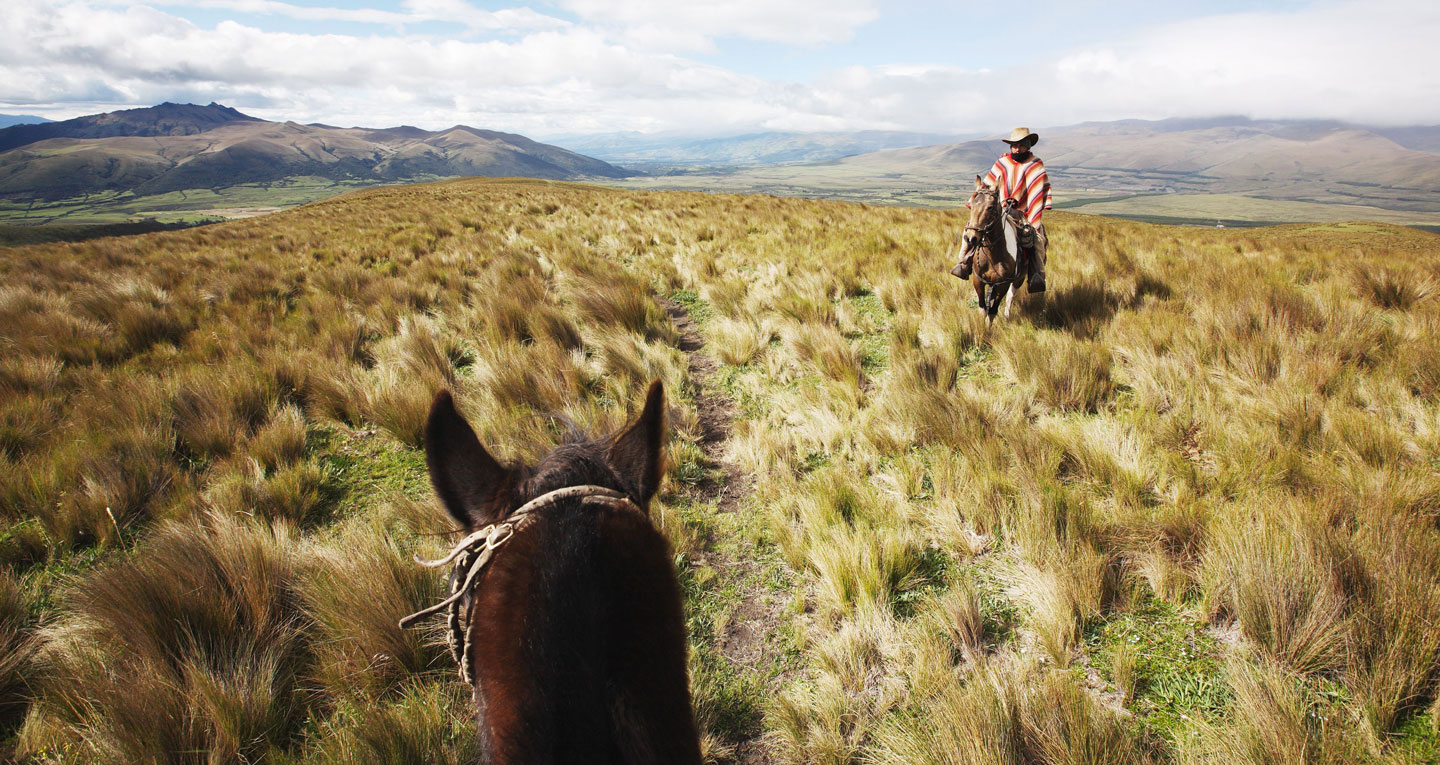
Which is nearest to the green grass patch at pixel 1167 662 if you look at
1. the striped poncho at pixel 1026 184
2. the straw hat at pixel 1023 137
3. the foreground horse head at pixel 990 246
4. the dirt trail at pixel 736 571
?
the dirt trail at pixel 736 571

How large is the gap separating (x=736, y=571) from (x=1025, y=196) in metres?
6.63

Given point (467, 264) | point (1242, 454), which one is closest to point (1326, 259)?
point (1242, 454)

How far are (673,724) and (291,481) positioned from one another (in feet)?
11.3

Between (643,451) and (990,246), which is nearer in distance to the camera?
(643,451)

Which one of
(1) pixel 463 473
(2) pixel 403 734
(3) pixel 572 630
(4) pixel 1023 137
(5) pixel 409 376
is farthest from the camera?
(4) pixel 1023 137

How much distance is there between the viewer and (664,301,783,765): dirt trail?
2.44 meters

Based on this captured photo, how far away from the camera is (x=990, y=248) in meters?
6.04

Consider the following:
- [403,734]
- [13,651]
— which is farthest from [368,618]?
[13,651]

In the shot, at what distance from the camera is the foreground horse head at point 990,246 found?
596 centimetres

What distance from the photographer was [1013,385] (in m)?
4.70

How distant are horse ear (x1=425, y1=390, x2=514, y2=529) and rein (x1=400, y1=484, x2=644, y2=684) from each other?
0.51 feet

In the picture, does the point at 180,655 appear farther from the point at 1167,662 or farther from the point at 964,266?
the point at 964,266

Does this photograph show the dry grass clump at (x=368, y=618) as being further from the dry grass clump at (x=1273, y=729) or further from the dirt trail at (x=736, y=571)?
the dry grass clump at (x=1273, y=729)

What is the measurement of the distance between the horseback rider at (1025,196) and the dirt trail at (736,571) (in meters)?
3.74
